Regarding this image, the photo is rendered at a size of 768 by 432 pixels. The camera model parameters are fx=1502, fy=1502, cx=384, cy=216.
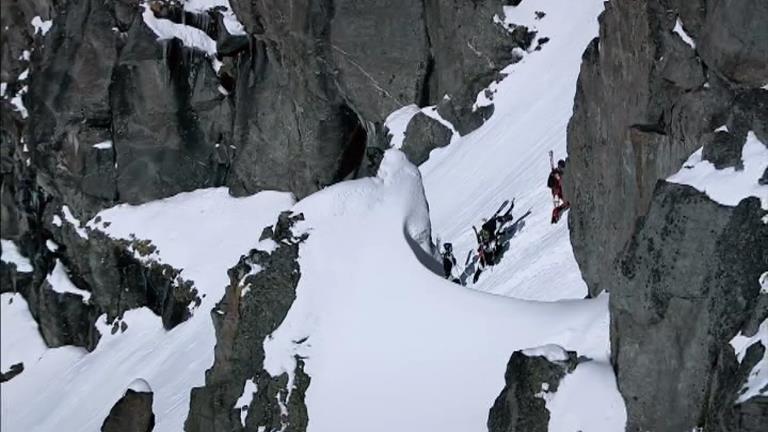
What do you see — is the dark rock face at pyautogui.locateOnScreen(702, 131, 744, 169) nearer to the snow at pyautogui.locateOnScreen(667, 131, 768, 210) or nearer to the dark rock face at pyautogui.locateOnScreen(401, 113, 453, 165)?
the snow at pyautogui.locateOnScreen(667, 131, 768, 210)

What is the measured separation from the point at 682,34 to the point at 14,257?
1227 inches

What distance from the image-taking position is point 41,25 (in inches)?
1832

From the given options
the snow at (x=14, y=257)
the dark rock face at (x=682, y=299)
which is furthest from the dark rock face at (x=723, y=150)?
the snow at (x=14, y=257)

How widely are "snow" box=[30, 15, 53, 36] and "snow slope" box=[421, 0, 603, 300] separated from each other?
16.3 meters

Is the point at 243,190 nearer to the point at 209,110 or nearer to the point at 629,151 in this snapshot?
the point at 209,110

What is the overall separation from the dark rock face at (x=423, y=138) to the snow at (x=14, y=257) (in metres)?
16.3

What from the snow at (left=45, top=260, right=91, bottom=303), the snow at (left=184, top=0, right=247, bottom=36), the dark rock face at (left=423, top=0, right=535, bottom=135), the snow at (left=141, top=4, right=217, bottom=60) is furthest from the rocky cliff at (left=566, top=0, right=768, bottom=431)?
the snow at (left=45, top=260, right=91, bottom=303)

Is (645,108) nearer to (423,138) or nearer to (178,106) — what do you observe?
(423,138)

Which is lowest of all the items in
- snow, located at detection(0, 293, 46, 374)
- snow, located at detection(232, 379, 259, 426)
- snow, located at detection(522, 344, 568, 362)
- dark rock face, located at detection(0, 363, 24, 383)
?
snow, located at detection(522, 344, 568, 362)

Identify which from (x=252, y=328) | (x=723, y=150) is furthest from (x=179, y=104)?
(x=723, y=150)

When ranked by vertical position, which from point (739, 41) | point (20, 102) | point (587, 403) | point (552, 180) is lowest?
point (587, 403)

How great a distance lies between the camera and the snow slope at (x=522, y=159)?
2731 centimetres

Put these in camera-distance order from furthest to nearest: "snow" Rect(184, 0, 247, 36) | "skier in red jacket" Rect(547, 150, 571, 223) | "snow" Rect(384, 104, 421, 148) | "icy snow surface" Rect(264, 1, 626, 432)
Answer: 1. "snow" Rect(184, 0, 247, 36)
2. "snow" Rect(384, 104, 421, 148)
3. "skier in red jacket" Rect(547, 150, 571, 223)
4. "icy snow surface" Rect(264, 1, 626, 432)

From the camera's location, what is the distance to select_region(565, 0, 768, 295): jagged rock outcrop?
64.3 ft
